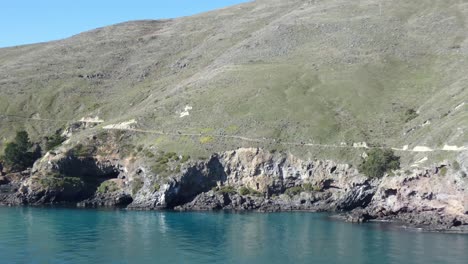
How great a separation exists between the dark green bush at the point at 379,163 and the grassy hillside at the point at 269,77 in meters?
5.09

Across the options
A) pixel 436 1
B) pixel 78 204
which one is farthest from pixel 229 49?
pixel 78 204

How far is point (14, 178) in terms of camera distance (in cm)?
10462

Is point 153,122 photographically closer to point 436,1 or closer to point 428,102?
point 428,102

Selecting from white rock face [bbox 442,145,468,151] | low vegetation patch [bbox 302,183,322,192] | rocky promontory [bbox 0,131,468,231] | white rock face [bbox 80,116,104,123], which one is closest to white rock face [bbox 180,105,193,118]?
rocky promontory [bbox 0,131,468,231]

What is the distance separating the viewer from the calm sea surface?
55531 mm

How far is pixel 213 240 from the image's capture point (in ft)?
211

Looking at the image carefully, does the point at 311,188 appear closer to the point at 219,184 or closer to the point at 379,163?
the point at 379,163

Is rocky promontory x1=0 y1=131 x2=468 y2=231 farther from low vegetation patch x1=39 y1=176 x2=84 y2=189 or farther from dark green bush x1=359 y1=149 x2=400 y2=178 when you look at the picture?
dark green bush x1=359 y1=149 x2=400 y2=178

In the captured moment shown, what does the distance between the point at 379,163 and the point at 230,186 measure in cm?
2316

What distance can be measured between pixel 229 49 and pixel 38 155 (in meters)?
54.9

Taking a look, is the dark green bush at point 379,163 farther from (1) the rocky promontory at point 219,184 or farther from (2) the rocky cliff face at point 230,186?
(2) the rocky cliff face at point 230,186

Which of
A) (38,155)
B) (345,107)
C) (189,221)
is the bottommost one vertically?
(189,221)

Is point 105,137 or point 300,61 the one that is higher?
point 300,61

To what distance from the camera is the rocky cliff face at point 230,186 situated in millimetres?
77812
